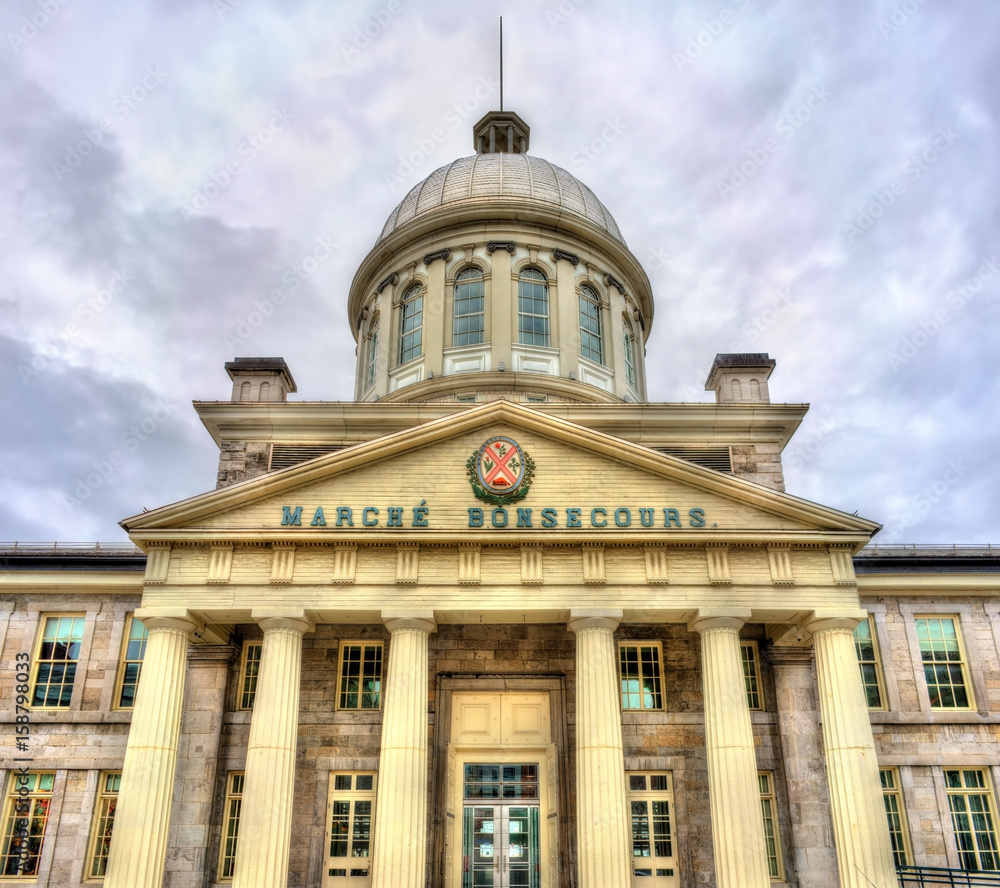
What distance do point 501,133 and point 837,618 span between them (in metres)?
29.7

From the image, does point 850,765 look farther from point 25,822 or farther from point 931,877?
point 25,822

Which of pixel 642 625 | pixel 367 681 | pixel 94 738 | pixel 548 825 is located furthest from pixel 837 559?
pixel 94 738

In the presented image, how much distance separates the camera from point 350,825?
21.4m

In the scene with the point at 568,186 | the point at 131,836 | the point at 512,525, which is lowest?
the point at 131,836

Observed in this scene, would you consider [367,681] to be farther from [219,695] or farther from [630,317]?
[630,317]

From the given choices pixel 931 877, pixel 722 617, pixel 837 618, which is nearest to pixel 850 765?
pixel 837 618

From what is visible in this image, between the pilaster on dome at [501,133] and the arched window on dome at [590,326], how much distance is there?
11.5 meters

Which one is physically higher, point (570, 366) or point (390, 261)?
point (390, 261)

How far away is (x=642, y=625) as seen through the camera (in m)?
23.1

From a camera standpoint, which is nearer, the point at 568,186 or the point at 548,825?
the point at 548,825

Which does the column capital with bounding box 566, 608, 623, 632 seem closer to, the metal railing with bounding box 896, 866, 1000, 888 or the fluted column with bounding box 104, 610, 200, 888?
the fluted column with bounding box 104, 610, 200, 888

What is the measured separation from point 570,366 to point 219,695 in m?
15.9

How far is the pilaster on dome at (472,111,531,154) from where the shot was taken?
136ft

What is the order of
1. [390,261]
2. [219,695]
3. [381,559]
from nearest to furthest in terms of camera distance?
[381,559], [219,695], [390,261]
